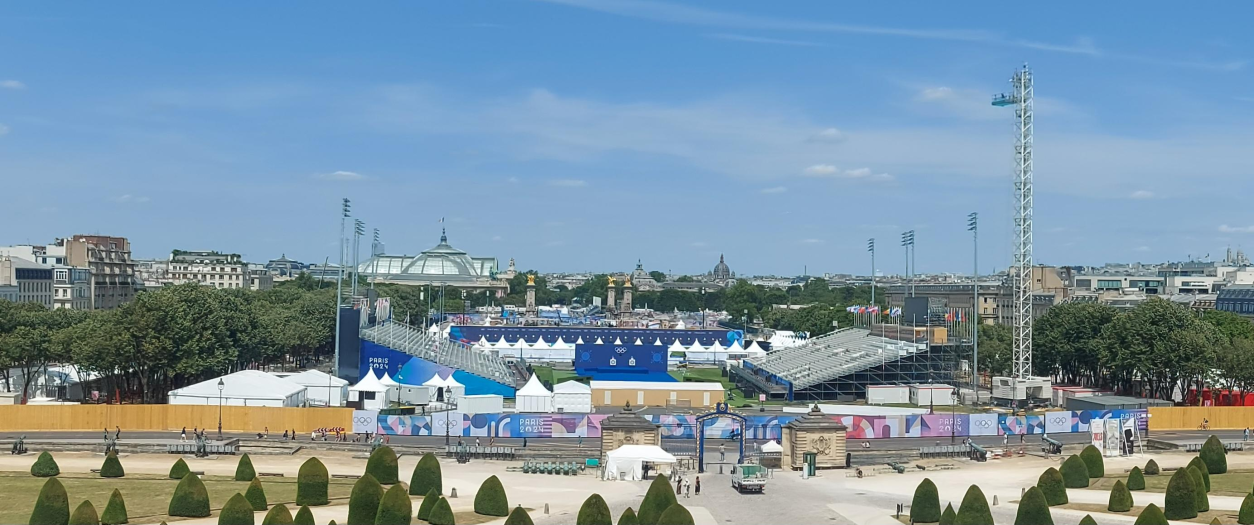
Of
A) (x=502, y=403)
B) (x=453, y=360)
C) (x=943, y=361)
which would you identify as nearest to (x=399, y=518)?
(x=502, y=403)

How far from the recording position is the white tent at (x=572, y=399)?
8032 cm

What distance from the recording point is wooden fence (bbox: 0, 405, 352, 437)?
70.4 meters

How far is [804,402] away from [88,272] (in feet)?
335

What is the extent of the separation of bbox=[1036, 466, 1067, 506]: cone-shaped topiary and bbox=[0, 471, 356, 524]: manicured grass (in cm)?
2569

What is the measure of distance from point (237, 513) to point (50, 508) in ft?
19.0

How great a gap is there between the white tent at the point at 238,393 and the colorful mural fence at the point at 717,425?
31.7ft

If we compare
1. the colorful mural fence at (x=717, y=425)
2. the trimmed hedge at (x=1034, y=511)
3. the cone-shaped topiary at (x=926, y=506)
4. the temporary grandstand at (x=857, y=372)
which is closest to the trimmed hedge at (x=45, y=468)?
the colorful mural fence at (x=717, y=425)

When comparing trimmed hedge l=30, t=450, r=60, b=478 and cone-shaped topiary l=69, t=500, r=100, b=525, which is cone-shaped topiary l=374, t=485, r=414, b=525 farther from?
trimmed hedge l=30, t=450, r=60, b=478

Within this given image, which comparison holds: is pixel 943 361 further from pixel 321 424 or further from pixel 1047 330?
pixel 321 424

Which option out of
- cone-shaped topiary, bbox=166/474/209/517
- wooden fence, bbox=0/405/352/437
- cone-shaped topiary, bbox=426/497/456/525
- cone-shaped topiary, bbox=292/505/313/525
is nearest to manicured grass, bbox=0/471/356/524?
cone-shaped topiary, bbox=166/474/209/517

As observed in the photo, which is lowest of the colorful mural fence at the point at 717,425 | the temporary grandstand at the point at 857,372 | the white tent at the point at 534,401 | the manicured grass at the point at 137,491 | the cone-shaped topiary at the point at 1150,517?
the manicured grass at the point at 137,491

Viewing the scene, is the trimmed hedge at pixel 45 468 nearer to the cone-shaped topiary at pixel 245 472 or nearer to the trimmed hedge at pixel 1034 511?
the cone-shaped topiary at pixel 245 472

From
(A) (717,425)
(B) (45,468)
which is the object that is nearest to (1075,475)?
(A) (717,425)

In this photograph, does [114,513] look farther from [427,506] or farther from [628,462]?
[628,462]
